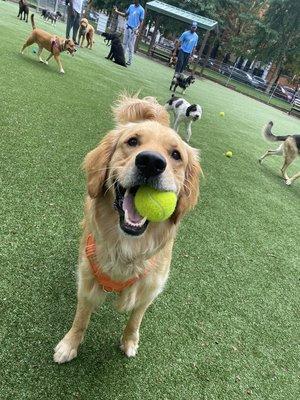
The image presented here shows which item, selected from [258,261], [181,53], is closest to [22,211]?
[258,261]

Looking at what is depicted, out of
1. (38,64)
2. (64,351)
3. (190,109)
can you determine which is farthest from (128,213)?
(38,64)

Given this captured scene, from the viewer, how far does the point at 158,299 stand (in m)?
2.72

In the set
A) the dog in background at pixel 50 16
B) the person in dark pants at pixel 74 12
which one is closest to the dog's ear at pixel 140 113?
the person in dark pants at pixel 74 12

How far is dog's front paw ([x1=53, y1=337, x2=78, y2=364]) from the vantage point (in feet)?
6.58

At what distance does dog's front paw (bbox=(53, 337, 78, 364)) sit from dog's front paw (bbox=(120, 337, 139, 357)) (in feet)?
0.98

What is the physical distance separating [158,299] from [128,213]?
116 cm

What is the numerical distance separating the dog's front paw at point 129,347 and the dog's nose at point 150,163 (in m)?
1.08

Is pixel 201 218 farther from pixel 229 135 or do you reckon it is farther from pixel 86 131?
pixel 229 135

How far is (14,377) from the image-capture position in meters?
1.83

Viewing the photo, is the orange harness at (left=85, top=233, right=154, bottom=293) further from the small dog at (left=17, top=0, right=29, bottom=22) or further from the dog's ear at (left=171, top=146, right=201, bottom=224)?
the small dog at (left=17, top=0, right=29, bottom=22)

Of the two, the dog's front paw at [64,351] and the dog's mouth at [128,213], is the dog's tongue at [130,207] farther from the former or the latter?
the dog's front paw at [64,351]

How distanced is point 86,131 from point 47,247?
2.76 meters

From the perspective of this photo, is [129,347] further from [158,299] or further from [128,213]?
[128,213]

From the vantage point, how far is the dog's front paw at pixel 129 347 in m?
2.21
